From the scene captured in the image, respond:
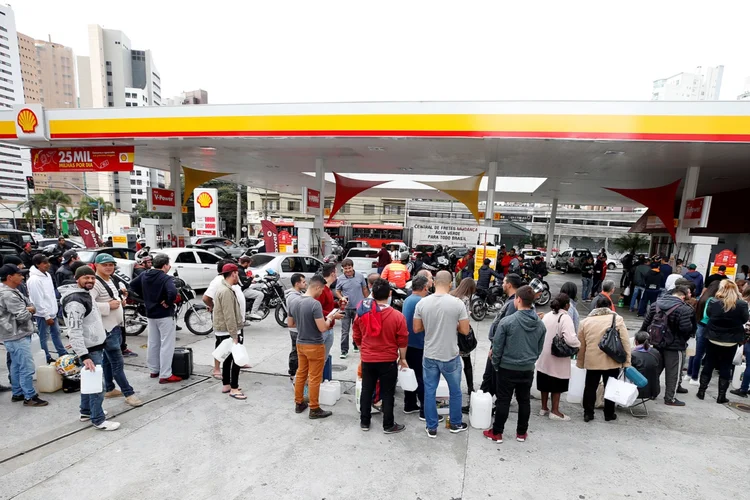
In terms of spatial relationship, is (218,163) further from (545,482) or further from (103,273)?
(545,482)

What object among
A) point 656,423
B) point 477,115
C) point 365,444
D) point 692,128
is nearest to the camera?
point 365,444

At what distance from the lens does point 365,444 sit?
359 cm

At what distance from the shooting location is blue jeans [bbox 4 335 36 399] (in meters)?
4.04

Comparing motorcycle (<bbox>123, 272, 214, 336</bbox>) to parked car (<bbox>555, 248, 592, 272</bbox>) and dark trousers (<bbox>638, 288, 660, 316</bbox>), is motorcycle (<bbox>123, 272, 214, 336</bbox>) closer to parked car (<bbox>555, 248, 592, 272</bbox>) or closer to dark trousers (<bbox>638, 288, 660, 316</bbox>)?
dark trousers (<bbox>638, 288, 660, 316</bbox>)

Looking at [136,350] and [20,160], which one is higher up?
[20,160]

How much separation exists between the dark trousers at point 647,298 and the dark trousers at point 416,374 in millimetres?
8463

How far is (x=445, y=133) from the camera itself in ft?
28.0

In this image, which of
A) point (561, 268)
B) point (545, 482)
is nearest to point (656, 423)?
point (545, 482)

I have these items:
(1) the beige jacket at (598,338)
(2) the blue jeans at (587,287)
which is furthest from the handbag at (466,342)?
(2) the blue jeans at (587,287)

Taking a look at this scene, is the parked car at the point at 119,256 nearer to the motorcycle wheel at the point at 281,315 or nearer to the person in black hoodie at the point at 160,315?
the motorcycle wheel at the point at 281,315

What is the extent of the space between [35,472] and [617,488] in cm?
498

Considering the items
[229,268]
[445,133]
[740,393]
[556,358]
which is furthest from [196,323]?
[740,393]

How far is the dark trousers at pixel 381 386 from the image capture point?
366cm

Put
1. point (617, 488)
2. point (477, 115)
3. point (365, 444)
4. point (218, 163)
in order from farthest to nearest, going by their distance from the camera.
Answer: point (218, 163), point (477, 115), point (365, 444), point (617, 488)
